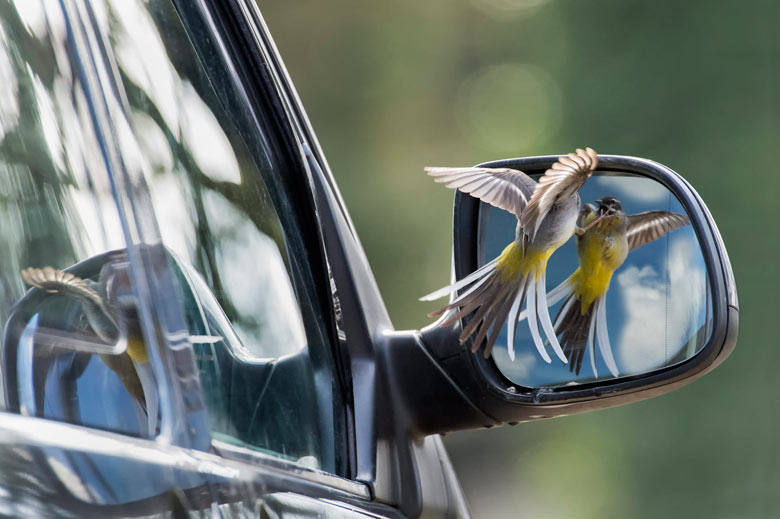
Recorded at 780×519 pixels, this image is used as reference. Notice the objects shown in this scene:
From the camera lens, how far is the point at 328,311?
128 centimetres

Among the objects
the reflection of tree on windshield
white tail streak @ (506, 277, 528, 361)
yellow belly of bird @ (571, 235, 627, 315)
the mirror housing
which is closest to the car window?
the reflection of tree on windshield

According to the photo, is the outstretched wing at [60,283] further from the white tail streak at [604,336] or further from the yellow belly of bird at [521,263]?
the white tail streak at [604,336]

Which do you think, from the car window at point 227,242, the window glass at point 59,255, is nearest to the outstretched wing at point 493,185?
the car window at point 227,242

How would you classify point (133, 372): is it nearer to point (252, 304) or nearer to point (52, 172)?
point (52, 172)

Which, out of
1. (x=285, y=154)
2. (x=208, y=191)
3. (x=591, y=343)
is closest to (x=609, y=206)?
(x=591, y=343)

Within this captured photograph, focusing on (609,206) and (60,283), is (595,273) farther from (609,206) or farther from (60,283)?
(60,283)

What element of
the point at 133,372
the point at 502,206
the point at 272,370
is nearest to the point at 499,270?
the point at 502,206

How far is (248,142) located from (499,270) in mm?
364

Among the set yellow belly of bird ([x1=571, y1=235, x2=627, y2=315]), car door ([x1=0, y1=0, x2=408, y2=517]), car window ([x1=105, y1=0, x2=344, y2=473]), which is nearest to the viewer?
car door ([x1=0, y1=0, x2=408, y2=517])

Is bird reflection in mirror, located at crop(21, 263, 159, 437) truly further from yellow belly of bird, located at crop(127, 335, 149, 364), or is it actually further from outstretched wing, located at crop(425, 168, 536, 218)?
outstretched wing, located at crop(425, 168, 536, 218)

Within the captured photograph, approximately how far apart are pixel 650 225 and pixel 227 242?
0.59m

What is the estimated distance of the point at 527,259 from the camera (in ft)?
4.15

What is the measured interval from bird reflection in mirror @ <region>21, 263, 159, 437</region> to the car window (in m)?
0.10

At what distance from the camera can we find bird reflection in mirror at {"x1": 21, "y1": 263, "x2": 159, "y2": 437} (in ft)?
2.56
